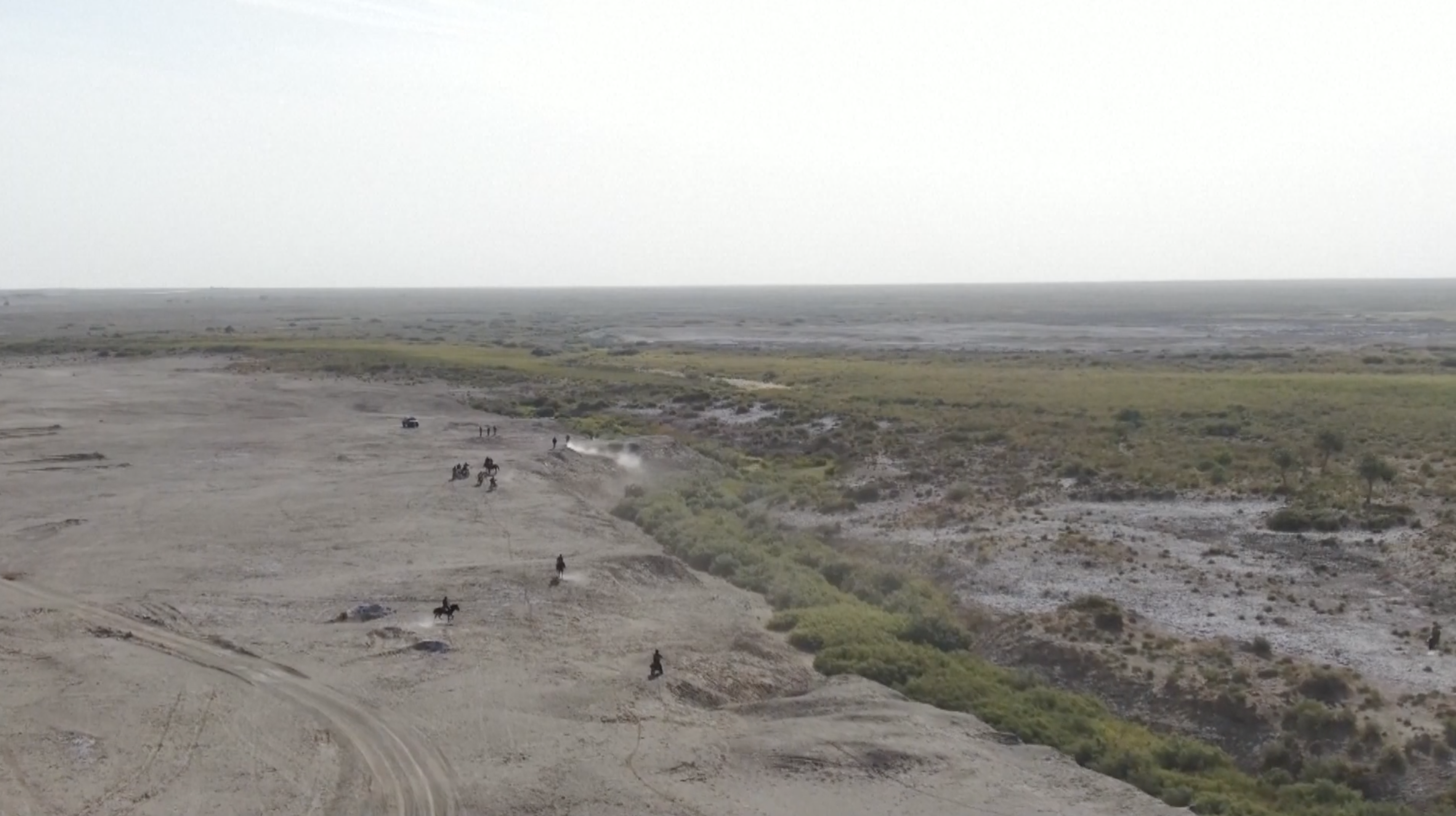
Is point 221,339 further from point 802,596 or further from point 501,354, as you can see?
point 802,596

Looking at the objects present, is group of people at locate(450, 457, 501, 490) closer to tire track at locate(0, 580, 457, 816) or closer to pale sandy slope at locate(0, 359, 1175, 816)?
pale sandy slope at locate(0, 359, 1175, 816)

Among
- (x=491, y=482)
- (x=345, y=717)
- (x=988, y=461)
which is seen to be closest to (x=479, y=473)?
(x=491, y=482)

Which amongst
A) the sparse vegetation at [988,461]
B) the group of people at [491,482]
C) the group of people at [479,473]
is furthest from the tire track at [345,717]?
the group of people at [479,473]

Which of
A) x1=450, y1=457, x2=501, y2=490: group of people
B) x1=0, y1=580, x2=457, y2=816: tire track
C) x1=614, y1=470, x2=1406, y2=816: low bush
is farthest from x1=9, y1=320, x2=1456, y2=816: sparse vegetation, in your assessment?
x1=0, y1=580, x2=457, y2=816: tire track

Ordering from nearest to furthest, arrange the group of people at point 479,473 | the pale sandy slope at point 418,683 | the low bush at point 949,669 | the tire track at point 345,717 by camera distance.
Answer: the tire track at point 345,717 → the pale sandy slope at point 418,683 → the low bush at point 949,669 → the group of people at point 479,473

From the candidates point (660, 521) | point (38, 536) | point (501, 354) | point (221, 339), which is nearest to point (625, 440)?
point (660, 521)

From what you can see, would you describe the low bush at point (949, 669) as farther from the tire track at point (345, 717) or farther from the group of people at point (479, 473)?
the tire track at point (345, 717)
